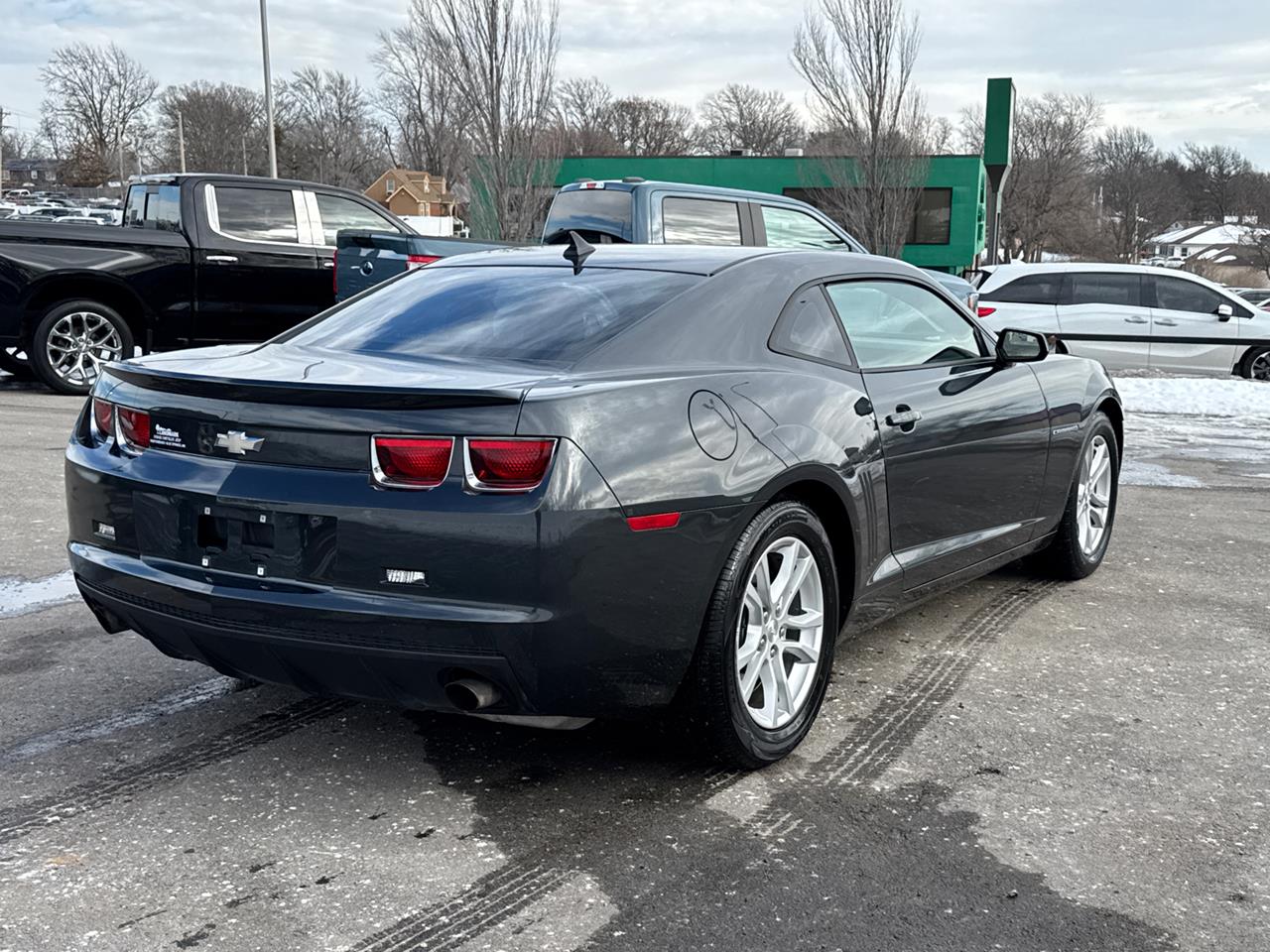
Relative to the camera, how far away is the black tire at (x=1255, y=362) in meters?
16.6

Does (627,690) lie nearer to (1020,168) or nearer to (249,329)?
(249,329)

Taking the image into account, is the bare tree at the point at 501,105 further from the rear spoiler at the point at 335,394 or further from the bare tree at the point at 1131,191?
the bare tree at the point at 1131,191

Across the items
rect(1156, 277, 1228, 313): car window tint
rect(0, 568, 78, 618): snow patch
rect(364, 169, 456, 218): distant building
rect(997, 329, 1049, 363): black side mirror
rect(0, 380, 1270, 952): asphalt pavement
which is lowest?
rect(0, 568, 78, 618): snow patch

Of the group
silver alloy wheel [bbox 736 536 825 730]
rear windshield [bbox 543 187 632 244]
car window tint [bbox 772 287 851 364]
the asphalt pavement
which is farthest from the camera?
rear windshield [bbox 543 187 632 244]

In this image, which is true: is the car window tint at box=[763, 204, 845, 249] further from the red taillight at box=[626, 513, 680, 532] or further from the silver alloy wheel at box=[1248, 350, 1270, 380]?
the red taillight at box=[626, 513, 680, 532]

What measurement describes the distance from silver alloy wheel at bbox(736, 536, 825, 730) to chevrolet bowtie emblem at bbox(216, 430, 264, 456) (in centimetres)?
131

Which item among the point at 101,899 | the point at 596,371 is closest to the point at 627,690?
the point at 596,371

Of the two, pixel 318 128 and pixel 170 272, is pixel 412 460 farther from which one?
pixel 318 128

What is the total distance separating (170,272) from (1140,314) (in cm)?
1117

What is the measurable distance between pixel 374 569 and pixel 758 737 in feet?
3.86

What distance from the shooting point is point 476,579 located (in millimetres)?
3162

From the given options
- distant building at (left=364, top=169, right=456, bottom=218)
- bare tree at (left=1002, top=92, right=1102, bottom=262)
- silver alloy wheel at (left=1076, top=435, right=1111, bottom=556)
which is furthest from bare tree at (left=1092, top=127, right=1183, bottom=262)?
silver alloy wheel at (left=1076, top=435, right=1111, bottom=556)

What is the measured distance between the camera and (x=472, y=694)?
3.27m

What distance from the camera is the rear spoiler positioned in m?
3.22
